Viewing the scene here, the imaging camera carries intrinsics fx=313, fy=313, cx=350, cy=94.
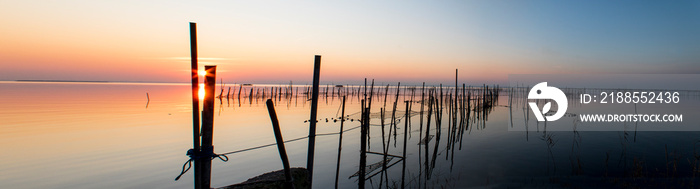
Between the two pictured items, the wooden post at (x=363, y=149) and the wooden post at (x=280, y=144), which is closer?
the wooden post at (x=280, y=144)

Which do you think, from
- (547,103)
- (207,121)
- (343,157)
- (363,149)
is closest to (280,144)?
(207,121)

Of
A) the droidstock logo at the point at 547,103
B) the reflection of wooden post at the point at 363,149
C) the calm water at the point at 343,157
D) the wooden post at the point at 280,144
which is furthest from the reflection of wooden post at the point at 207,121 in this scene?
the droidstock logo at the point at 547,103

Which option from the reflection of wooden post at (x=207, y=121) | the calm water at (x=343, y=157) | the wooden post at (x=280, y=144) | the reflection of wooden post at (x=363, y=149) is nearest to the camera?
the reflection of wooden post at (x=207, y=121)

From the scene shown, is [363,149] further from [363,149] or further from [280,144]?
[280,144]

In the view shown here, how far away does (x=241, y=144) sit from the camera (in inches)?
517

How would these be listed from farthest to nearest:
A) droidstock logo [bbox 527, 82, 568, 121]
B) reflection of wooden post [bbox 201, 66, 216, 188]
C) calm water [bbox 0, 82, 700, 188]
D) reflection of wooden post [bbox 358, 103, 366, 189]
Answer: droidstock logo [bbox 527, 82, 568, 121]
calm water [bbox 0, 82, 700, 188]
reflection of wooden post [bbox 358, 103, 366, 189]
reflection of wooden post [bbox 201, 66, 216, 188]

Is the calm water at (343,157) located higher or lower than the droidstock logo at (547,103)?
lower

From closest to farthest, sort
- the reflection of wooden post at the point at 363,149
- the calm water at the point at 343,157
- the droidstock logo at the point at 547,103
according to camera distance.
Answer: the reflection of wooden post at the point at 363,149
the calm water at the point at 343,157
the droidstock logo at the point at 547,103

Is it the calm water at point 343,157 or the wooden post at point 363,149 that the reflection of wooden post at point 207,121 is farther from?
the calm water at point 343,157

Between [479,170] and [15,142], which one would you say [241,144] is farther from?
[479,170]

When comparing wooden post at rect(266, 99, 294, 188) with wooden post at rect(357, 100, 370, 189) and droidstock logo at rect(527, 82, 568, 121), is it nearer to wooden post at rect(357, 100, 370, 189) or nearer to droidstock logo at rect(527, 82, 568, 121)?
wooden post at rect(357, 100, 370, 189)

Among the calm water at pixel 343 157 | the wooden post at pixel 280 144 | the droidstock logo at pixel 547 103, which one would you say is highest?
the wooden post at pixel 280 144

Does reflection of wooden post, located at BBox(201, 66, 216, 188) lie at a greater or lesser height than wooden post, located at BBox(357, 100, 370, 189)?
greater

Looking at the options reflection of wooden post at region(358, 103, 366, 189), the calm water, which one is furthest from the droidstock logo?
reflection of wooden post at region(358, 103, 366, 189)
